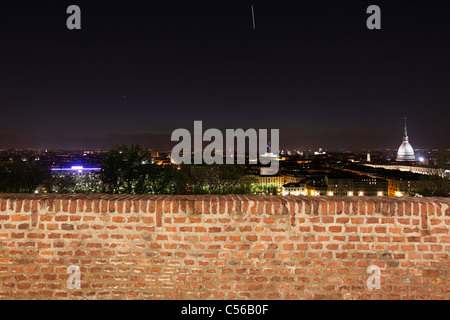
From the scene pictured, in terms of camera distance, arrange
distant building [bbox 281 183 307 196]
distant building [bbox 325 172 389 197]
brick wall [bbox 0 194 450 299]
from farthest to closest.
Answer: distant building [bbox 281 183 307 196], distant building [bbox 325 172 389 197], brick wall [bbox 0 194 450 299]

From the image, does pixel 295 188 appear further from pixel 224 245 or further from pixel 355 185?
pixel 224 245

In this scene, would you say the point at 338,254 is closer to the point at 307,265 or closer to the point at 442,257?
the point at 307,265

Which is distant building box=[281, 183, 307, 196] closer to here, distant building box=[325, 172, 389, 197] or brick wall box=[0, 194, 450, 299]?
distant building box=[325, 172, 389, 197]

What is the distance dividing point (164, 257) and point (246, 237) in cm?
97

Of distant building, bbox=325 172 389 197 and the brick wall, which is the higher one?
the brick wall

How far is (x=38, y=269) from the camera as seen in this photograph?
3.46 meters

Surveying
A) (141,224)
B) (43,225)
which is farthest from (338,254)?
(43,225)

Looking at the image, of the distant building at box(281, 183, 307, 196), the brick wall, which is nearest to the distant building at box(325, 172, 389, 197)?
the distant building at box(281, 183, 307, 196)

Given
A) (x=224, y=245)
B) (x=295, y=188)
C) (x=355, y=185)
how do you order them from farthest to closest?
1. (x=295, y=188)
2. (x=355, y=185)
3. (x=224, y=245)

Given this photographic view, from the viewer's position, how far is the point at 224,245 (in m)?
3.42

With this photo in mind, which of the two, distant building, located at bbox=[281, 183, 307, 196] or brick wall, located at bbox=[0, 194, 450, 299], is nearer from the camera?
brick wall, located at bbox=[0, 194, 450, 299]

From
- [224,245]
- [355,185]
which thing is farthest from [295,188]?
[224,245]

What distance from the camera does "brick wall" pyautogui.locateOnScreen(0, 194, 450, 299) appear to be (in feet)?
11.2

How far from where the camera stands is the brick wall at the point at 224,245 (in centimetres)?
341
